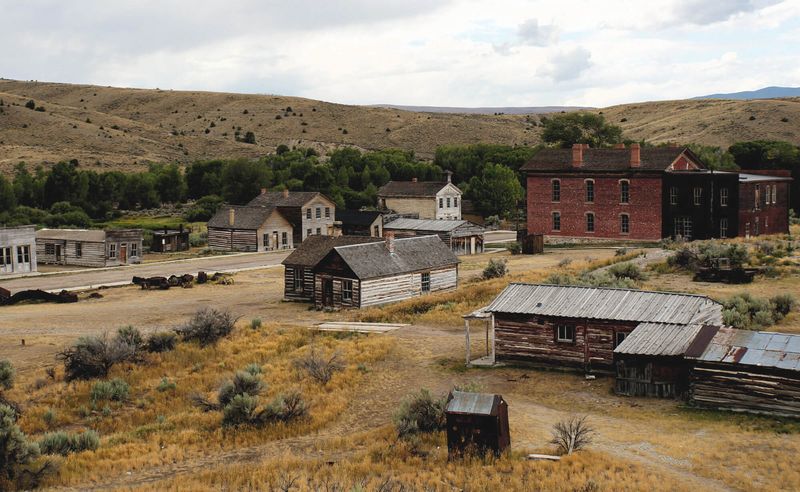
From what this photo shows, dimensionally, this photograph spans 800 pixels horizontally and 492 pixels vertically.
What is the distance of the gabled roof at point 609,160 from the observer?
61341 millimetres

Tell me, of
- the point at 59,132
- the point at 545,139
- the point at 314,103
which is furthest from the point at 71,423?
the point at 314,103

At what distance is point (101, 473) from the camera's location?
18.7 metres

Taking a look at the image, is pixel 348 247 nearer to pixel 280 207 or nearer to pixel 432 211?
pixel 280 207

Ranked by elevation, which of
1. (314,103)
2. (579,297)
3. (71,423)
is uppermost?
(314,103)

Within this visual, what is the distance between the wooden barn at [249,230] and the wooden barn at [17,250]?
53.1 ft

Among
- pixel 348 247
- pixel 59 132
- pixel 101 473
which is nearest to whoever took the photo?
pixel 101 473

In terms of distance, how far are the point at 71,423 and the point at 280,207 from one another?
48.9 meters

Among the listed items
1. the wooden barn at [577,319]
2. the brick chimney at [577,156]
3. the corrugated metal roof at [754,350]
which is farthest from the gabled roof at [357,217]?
the corrugated metal roof at [754,350]

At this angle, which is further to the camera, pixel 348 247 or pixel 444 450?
pixel 348 247

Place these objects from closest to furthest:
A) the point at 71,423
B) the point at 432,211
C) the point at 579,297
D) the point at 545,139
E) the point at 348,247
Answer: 1. the point at 71,423
2. the point at 579,297
3. the point at 348,247
4. the point at 432,211
5. the point at 545,139

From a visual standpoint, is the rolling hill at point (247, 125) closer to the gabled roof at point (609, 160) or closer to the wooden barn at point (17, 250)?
the wooden barn at point (17, 250)

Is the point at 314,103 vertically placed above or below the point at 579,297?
above

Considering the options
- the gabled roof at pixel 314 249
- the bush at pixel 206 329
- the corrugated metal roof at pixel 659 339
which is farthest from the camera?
the gabled roof at pixel 314 249

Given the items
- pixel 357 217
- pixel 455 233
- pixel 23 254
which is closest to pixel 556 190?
pixel 455 233
